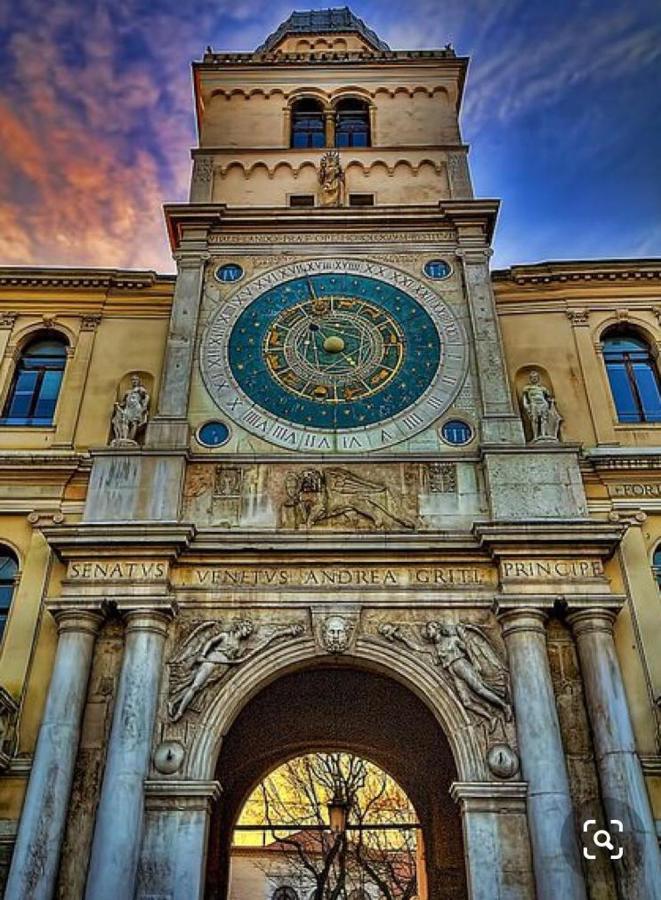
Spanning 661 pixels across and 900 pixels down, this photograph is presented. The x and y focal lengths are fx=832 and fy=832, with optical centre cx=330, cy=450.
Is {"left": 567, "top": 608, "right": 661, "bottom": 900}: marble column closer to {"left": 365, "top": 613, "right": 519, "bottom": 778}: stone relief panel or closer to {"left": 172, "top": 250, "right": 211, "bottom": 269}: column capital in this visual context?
{"left": 365, "top": 613, "right": 519, "bottom": 778}: stone relief panel

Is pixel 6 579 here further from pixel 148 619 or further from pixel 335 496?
pixel 335 496

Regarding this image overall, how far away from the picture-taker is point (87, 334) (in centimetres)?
1752

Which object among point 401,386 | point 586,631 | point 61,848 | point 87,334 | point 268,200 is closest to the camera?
point 61,848

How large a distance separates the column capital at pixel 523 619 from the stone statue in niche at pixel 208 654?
3179 millimetres

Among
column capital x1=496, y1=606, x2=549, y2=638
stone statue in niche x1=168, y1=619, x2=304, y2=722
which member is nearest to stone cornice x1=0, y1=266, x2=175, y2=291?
stone statue in niche x1=168, y1=619, x2=304, y2=722

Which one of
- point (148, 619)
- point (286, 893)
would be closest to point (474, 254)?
point (148, 619)

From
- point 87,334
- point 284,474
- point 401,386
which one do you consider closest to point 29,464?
point 87,334

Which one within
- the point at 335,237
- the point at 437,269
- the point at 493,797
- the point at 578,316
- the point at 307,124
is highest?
the point at 307,124

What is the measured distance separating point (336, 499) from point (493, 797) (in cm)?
531

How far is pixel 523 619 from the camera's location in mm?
12805

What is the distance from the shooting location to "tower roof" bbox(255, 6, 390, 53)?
24234mm

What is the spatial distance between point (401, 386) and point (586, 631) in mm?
5677

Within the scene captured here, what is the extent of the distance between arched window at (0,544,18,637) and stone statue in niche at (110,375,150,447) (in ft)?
8.67

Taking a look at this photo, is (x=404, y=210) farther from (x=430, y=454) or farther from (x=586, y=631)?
(x=586, y=631)
